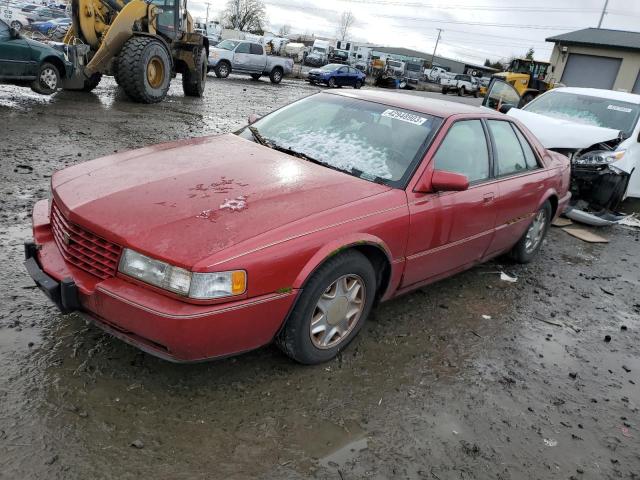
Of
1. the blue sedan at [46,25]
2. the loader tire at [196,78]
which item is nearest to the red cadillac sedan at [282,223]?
the loader tire at [196,78]

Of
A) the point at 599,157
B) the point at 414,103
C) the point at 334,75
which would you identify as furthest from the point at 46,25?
the point at 414,103

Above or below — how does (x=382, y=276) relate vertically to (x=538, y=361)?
above

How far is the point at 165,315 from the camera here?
2.26m

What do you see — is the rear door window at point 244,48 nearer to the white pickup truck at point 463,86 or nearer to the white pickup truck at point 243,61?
the white pickup truck at point 243,61

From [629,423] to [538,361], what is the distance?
647mm

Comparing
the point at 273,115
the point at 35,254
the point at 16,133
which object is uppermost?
the point at 273,115

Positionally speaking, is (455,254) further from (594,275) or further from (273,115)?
(594,275)

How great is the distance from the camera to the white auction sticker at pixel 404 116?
359 centimetres

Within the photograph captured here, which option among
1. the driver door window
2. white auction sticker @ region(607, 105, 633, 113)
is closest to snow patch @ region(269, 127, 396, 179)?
white auction sticker @ region(607, 105, 633, 113)

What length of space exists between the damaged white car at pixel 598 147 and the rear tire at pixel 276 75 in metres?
18.7

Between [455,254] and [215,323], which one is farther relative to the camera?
A: [455,254]

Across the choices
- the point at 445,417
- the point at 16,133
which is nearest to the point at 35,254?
the point at 445,417

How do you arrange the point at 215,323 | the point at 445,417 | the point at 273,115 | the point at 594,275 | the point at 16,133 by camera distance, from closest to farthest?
the point at 215,323 < the point at 445,417 < the point at 273,115 < the point at 594,275 < the point at 16,133

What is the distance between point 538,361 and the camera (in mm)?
3484
